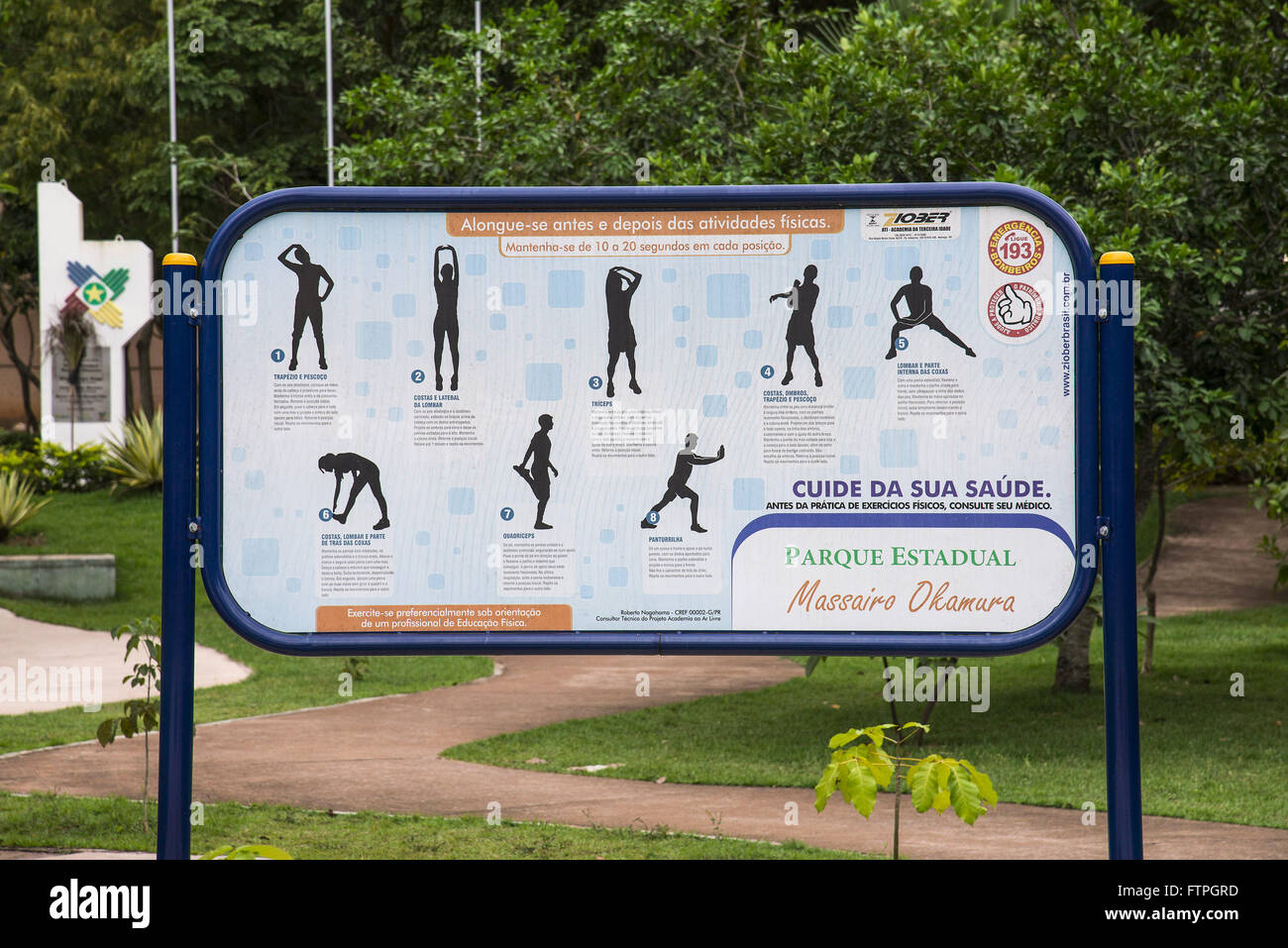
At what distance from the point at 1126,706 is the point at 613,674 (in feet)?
33.3

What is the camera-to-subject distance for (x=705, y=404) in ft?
14.0

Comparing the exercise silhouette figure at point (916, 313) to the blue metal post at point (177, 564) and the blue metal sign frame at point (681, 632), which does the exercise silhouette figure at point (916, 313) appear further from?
the blue metal post at point (177, 564)

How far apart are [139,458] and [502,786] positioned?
51.2ft

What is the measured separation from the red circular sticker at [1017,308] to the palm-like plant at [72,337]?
22.7 meters

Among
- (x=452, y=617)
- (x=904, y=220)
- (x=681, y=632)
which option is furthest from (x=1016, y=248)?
(x=452, y=617)

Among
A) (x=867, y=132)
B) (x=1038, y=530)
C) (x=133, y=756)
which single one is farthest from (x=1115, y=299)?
(x=133, y=756)

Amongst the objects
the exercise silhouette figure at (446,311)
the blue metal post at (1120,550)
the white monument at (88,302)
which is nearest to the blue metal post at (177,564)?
the exercise silhouette figure at (446,311)

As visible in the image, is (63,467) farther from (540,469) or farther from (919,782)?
(919,782)

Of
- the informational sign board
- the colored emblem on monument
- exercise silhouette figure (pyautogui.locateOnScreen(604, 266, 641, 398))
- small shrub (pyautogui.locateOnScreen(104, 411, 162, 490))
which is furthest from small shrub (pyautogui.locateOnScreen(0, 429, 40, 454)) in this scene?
exercise silhouette figure (pyautogui.locateOnScreen(604, 266, 641, 398))

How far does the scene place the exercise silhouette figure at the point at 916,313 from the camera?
423cm

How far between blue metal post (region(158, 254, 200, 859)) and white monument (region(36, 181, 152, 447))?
A: 20.7 metres

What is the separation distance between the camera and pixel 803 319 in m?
4.25

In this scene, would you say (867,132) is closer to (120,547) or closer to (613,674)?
(613,674)

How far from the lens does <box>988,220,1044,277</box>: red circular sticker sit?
420 centimetres
